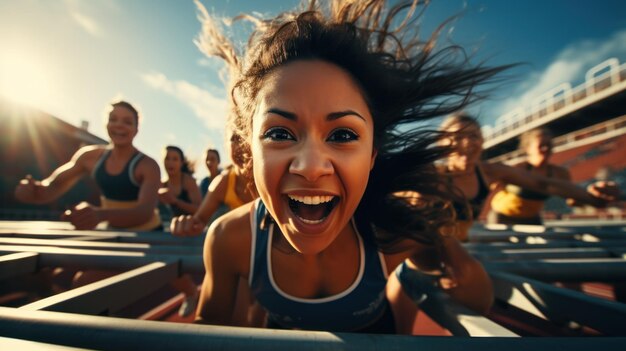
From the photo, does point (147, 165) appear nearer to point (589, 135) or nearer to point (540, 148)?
point (540, 148)

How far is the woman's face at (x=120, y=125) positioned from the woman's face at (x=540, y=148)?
447 centimetres

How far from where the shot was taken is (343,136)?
891 millimetres

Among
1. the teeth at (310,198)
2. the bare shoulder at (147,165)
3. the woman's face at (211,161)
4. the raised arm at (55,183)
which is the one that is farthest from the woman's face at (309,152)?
the woman's face at (211,161)

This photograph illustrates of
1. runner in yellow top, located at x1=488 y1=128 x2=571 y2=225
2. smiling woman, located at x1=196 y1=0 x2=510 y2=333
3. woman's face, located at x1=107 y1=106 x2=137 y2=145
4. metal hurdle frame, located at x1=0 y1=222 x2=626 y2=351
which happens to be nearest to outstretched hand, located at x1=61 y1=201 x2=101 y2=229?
metal hurdle frame, located at x1=0 y1=222 x2=626 y2=351

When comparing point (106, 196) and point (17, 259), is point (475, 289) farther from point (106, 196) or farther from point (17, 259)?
point (106, 196)

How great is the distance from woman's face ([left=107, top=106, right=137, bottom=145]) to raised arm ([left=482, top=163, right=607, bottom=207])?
3346 millimetres

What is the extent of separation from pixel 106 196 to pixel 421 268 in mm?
2731

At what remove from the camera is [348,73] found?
1020 mm

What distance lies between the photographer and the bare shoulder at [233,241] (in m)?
1.12

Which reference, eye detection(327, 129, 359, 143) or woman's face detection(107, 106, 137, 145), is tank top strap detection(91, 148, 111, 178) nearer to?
woman's face detection(107, 106, 137, 145)

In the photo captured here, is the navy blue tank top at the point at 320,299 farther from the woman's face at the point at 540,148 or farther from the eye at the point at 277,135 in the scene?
the woman's face at the point at 540,148

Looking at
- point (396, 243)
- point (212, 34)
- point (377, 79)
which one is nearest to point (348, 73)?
point (377, 79)

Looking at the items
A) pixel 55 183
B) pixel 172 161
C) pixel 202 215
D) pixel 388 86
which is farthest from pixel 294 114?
pixel 172 161

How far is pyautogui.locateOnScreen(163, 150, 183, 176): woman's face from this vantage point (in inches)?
159
